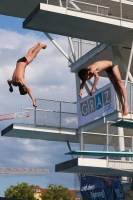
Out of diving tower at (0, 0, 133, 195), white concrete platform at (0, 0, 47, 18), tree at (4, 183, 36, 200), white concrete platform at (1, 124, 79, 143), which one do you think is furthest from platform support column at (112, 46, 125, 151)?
tree at (4, 183, 36, 200)

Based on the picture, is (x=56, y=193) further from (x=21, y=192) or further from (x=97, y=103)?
(x=97, y=103)

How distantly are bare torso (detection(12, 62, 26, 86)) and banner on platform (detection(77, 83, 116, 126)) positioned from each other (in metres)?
12.3

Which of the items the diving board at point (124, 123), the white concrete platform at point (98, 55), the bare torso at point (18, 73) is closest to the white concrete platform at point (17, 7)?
the white concrete platform at point (98, 55)

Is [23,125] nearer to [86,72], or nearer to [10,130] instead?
[10,130]

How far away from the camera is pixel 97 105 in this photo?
94.2 feet

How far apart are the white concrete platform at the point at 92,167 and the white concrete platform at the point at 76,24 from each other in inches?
224

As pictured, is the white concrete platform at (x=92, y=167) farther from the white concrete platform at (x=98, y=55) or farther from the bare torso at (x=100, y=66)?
the bare torso at (x=100, y=66)

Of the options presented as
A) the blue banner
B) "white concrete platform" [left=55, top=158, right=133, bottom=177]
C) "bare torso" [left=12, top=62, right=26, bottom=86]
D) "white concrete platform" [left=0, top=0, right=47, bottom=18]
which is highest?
"white concrete platform" [left=0, top=0, right=47, bottom=18]

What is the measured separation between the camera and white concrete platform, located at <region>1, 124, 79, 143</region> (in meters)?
31.5

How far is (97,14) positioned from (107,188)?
32.0 feet

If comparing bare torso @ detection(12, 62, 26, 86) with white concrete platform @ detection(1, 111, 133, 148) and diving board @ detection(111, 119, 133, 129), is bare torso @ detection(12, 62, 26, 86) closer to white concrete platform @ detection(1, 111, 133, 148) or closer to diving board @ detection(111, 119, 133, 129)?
diving board @ detection(111, 119, 133, 129)

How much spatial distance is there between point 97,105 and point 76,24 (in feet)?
21.0

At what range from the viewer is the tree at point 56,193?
308ft

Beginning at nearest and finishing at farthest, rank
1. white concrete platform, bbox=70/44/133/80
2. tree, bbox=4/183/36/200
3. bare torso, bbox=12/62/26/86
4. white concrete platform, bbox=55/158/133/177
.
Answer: bare torso, bbox=12/62/26/86
white concrete platform, bbox=55/158/133/177
white concrete platform, bbox=70/44/133/80
tree, bbox=4/183/36/200
